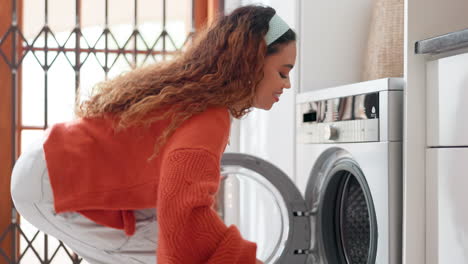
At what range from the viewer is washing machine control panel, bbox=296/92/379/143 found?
5.42 feet

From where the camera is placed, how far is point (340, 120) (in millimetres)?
1832

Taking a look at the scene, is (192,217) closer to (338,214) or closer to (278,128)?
(338,214)

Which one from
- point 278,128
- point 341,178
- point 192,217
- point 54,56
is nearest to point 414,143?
point 341,178

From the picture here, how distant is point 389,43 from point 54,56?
1.43m

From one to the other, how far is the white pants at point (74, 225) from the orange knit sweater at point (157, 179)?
0.06 meters

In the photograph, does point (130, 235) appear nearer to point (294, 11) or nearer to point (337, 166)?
point (337, 166)

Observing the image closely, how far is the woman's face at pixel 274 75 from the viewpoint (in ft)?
4.78

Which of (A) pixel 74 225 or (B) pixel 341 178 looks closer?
(A) pixel 74 225

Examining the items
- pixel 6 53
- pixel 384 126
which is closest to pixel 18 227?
pixel 6 53

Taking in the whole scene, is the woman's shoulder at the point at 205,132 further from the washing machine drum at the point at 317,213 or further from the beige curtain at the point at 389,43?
the beige curtain at the point at 389,43

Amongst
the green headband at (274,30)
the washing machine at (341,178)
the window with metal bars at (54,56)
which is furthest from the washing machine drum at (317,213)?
the window with metal bars at (54,56)

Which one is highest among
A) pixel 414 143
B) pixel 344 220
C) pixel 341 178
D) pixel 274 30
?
pixel 274 30

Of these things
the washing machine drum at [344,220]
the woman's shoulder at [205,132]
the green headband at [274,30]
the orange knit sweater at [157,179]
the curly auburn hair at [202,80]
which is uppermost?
the green headband at [274,30]

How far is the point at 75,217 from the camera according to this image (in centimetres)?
151
